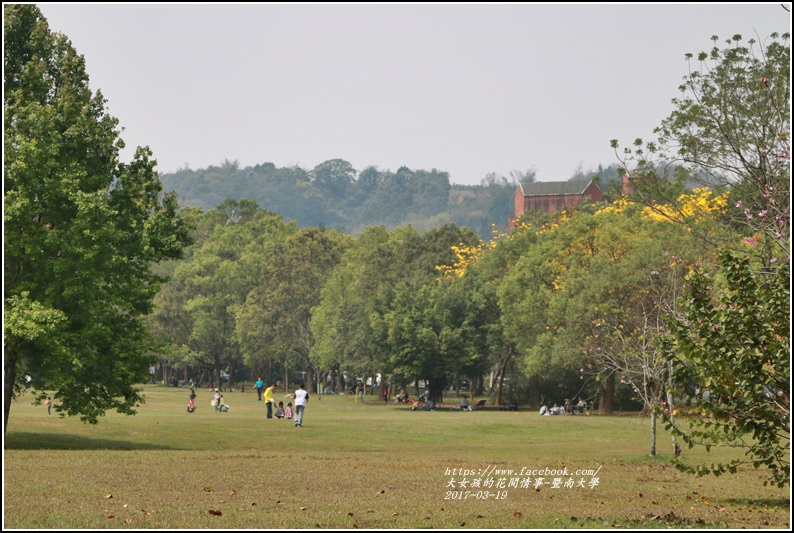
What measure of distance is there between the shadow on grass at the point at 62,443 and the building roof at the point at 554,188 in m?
153

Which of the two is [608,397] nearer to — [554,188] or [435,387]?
[435,387]

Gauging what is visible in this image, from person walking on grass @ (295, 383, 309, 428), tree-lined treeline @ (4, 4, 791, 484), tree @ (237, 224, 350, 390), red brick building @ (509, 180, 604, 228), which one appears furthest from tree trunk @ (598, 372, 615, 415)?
red brick building @ (509, 180, 604, 228)

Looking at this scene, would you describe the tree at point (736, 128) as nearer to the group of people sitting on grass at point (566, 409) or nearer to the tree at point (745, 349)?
the tree at point (745, 349)

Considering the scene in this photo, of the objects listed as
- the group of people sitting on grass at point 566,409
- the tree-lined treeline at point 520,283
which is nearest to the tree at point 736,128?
the tree-lined treeline at point 520,283

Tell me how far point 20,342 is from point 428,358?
136ft

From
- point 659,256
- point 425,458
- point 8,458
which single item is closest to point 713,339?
point 425,458

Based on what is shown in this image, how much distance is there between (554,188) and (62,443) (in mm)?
157032

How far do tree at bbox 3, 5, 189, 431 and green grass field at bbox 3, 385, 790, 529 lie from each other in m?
2.37

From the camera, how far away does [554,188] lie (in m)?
182

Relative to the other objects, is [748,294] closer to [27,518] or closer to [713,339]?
[713,339]

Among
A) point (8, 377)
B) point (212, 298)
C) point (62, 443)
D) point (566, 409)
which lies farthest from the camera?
point (212, 298)

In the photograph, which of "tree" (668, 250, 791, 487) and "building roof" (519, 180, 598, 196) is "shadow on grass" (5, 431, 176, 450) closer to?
"tree" (668, 250, 791, 487)

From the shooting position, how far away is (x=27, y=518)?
13.7 m

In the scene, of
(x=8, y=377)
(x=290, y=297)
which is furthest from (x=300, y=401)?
(x=290, y=297)
